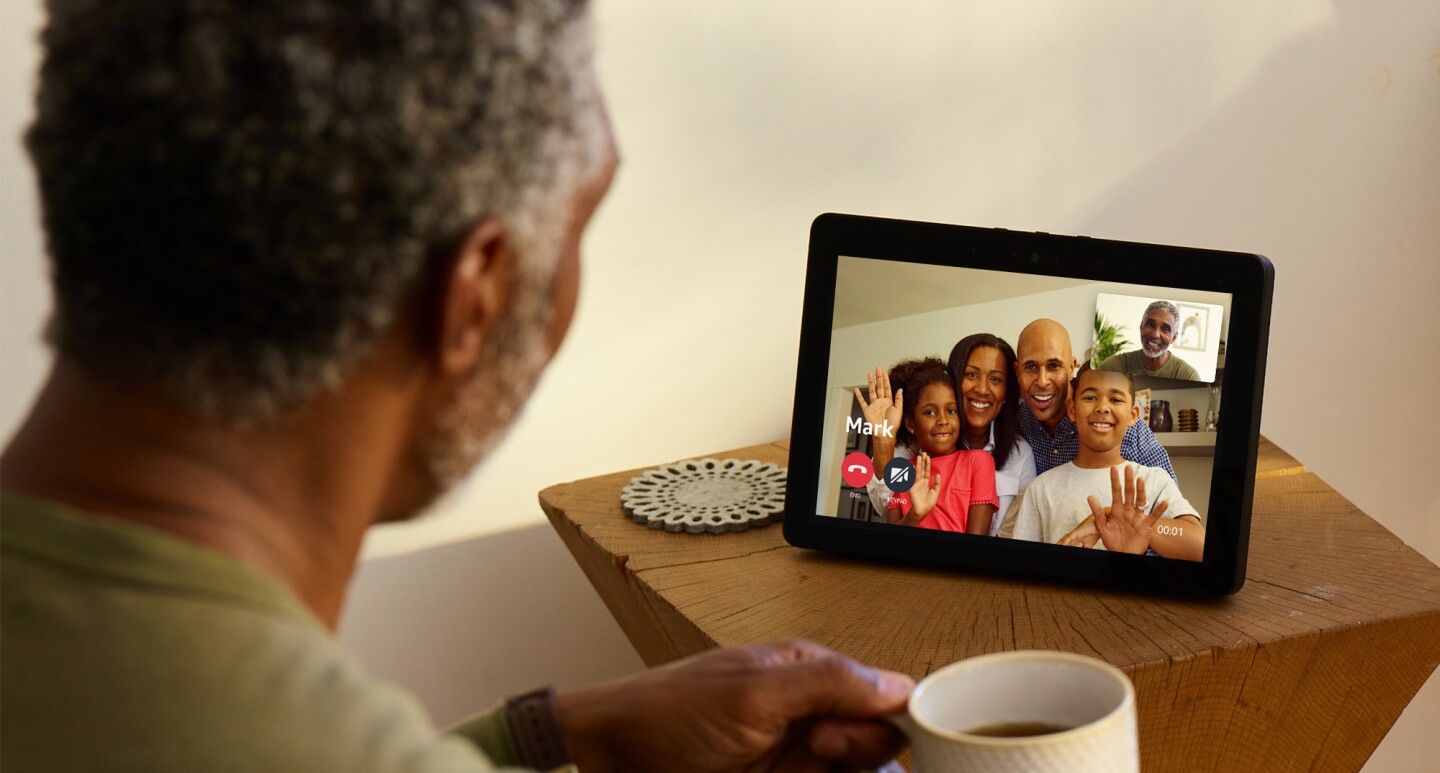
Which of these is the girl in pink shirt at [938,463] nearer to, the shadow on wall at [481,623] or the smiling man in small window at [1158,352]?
the smiling man in small window at [1158,352]

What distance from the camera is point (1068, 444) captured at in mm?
975

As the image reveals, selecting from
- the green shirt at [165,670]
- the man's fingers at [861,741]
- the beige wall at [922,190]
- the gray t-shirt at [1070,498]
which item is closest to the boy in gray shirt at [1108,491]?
the gray t-shirt at [1070,498]

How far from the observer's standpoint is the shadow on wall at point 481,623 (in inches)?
55.7

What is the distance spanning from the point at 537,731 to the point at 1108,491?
0.49 m

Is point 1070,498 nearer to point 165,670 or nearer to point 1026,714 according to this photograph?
point 1026,714

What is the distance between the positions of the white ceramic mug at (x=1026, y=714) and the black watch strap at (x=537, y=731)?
19cm

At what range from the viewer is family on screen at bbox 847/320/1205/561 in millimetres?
961

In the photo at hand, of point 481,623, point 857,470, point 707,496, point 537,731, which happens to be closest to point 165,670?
point 537,731

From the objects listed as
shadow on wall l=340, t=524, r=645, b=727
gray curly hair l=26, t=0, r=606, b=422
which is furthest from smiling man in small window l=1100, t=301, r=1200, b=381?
shadow on wall l=340, t=524, r=645, b=727

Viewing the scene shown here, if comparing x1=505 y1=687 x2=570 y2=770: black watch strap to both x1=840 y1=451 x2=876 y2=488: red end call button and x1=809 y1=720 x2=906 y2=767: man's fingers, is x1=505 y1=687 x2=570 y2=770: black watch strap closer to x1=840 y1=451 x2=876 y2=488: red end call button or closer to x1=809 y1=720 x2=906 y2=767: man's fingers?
x1=809 y1=720 x2=906 y2=767: man's fingers

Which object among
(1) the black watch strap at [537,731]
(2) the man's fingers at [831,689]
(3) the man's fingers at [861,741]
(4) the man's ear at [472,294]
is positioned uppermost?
(4) the man's ear at [472,294]

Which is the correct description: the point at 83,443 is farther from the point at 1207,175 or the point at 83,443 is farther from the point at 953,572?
the point at 1207,175

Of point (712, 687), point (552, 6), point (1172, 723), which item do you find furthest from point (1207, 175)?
point (552, 6)

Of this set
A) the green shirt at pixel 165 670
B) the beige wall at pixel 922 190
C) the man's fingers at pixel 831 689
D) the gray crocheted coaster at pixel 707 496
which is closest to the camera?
the green shirt at pixel 165 670
